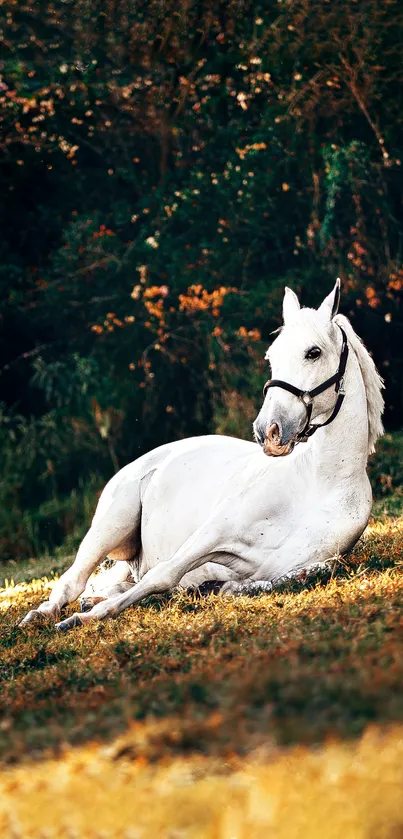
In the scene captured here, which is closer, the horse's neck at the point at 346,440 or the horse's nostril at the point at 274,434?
the horse's nostril at the point at 274,434

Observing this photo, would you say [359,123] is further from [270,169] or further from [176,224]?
[176,224]

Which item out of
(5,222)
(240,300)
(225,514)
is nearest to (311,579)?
(225,514)

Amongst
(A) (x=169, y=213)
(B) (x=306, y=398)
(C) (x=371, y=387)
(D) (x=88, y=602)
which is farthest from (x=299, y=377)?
(A) (x=169, y=213)

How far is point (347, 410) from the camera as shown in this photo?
5.48m

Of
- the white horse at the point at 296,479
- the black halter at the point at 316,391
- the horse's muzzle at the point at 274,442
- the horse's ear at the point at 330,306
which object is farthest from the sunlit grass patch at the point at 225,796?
the horse's ear at the point at 330,306

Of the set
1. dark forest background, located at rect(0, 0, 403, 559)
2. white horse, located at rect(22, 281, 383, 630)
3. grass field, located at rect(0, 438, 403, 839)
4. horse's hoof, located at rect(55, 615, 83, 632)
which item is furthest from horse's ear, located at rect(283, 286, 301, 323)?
dark forest background, located at rect(0, 0, 403, 559)

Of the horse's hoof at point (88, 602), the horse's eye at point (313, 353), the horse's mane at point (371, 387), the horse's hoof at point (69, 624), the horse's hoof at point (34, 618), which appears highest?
the horse's eye at point (313, 353)

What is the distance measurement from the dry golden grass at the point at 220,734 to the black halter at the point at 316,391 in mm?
961

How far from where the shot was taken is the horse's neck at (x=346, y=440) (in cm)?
547

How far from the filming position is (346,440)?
550cm

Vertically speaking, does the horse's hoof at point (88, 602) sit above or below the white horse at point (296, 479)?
below

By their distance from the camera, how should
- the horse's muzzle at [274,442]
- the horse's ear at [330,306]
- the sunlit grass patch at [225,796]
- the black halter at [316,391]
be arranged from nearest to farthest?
1. the sunlit grass patch at [225,796]
2. the horse's muzzle at [274,442]
3. the black halter at [316,391]
4. the horse's ear at [330,306]

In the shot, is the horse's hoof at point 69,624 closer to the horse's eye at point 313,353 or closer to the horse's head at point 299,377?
the horse's head at point 299,377

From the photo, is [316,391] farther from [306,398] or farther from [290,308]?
[290,308]
